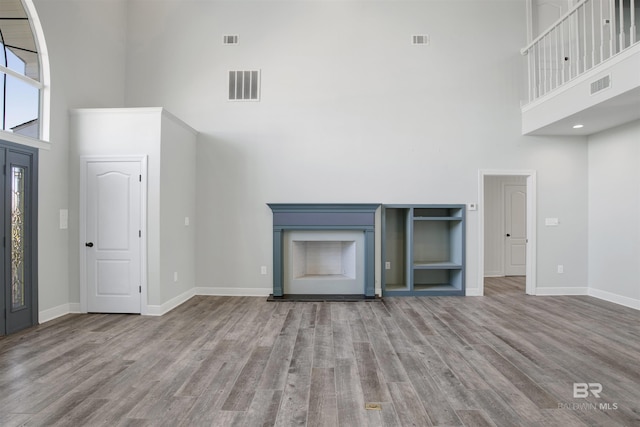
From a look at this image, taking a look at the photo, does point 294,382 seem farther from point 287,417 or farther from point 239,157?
point 239,157

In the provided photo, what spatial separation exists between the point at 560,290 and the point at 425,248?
7.51 ft

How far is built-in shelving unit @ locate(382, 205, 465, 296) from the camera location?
523 cm

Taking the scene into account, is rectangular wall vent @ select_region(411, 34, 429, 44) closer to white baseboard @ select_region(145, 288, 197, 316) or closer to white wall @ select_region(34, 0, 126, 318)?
white wall @ select_region(34, 0, 126, 318)

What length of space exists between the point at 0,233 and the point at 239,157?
302cm

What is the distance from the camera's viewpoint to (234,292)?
5230 millimetres

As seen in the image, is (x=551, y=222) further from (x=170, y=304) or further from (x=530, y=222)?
(x=170, y=304)

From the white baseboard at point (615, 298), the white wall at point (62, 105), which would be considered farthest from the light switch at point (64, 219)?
the white baseboard at point (615, 298)

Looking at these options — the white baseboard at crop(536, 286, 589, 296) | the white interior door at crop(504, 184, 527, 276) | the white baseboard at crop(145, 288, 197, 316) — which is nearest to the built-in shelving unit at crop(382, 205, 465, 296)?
the white baseboard at crop(536, 286, 589, 296)

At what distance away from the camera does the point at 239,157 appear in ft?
17.3

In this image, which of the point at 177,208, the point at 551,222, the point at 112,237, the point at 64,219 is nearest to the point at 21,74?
the point at 64,219

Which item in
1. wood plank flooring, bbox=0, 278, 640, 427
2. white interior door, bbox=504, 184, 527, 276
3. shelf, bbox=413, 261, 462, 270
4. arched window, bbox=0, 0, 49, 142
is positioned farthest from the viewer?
white interior door, bbox=504, 184, 527, 276

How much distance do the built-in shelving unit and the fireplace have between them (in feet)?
1.13

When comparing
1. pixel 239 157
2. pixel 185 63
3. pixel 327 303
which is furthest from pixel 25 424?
pixel 185 63

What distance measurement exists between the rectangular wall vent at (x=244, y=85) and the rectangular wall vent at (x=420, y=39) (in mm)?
2651
